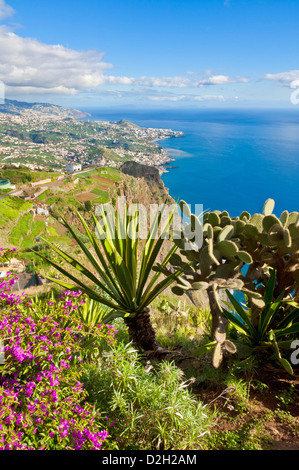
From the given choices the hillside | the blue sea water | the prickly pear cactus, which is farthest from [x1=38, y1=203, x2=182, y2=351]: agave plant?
the blue sea water

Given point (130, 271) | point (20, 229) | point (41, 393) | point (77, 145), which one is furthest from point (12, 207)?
point (77, 145)

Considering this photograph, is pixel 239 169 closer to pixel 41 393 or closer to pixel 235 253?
pixel 235 253

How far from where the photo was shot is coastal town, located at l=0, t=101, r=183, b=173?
87.7 meters

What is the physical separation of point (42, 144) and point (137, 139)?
130 ft

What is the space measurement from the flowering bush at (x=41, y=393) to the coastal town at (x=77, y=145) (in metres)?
79.0

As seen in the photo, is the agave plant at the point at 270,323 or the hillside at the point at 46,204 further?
the hillside at the point at 46,204

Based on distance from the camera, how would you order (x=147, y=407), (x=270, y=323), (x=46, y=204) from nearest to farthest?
1. (x=147, y=407)
2. (x=270, y=323)
3. (x=46, y=204)

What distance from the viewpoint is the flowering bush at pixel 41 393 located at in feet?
5.60

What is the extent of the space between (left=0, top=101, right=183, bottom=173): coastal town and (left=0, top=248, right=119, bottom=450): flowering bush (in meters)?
79.0

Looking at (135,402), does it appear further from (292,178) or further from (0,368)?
(292,178)

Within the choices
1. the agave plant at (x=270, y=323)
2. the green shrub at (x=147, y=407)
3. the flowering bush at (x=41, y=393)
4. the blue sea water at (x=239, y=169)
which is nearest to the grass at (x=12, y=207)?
the blue sea water at (x=239, y=169)

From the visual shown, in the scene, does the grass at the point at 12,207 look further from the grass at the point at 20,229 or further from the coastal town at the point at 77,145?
the coastal town at the point at 77,145

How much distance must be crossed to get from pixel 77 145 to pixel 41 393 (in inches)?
4825

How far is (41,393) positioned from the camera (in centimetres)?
185
